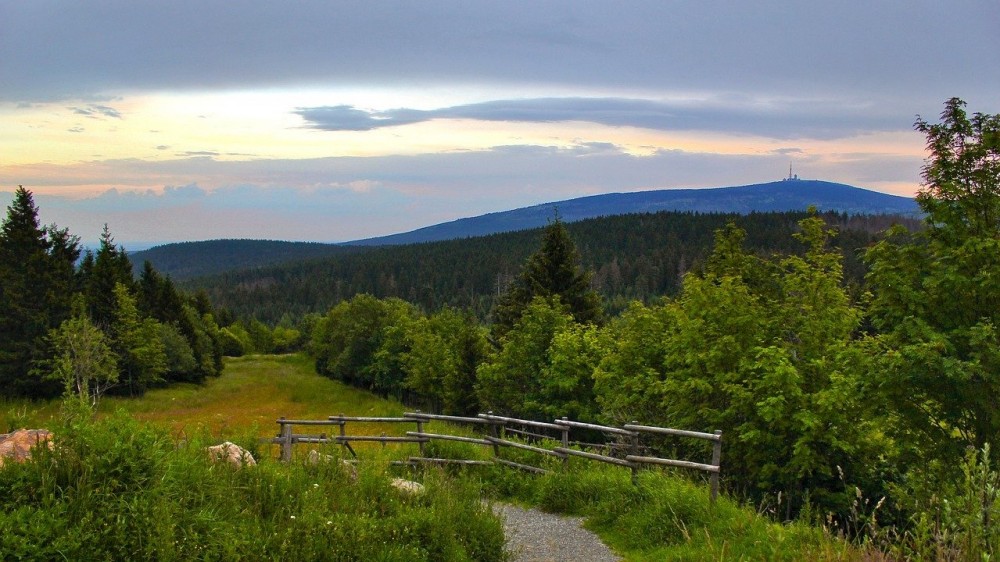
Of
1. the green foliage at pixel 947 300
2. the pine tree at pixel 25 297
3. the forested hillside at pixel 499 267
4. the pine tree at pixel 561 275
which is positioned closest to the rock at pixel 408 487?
the green foliage at pixel 947 300

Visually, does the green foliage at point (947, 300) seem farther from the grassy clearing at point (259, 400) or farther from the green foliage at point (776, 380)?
the grassy clearing at point (259, 400)

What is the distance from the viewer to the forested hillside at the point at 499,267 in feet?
476

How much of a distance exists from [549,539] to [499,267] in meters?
151

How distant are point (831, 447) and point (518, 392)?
60.2 ft

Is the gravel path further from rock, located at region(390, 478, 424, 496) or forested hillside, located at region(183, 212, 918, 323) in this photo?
forested hillside, located at region(183, 212, 918, 323)

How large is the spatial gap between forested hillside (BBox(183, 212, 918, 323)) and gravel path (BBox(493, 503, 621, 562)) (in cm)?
12295

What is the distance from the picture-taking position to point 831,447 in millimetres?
14609

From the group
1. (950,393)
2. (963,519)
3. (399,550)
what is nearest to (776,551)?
(963,519)

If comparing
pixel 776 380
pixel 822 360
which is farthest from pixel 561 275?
pixel 776 380

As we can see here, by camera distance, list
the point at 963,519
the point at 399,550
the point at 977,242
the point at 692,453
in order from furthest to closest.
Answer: the point at 692,453
the point at 977,242
the point at 399,550
the point at 963,519

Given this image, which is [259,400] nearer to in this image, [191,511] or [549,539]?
[549,539]

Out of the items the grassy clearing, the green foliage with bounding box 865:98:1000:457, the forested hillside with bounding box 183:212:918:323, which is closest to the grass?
the green foliage with bounding box 865:98:1000:457

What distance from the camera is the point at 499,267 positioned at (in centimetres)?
16062

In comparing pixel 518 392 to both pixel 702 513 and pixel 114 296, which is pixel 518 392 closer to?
pixel 702 513
